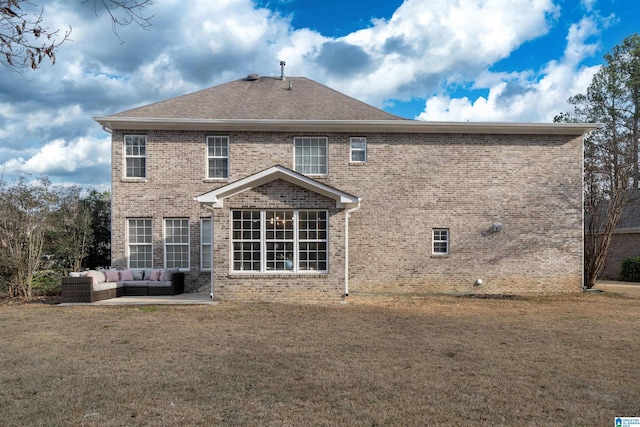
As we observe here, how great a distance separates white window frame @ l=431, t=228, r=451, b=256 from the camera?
15.3 metres

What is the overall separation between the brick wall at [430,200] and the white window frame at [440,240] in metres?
0.15

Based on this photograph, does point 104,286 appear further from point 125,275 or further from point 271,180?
point 271,180

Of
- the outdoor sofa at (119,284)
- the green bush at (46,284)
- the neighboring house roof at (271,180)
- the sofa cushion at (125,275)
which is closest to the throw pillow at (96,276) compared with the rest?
the outdoor sofa at (119,284)

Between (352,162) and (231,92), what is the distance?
5420mm

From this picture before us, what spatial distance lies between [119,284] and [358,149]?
8.75m

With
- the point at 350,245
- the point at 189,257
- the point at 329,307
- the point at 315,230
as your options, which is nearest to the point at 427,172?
the point at 350,245

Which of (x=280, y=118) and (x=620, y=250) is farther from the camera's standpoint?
(x=620, y=250)

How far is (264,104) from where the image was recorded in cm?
1592

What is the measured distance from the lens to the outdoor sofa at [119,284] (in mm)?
12578

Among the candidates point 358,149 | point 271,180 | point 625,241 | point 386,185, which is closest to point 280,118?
point 358,149

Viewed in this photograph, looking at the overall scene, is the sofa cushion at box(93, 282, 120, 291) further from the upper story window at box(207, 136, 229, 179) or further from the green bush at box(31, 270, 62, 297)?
the upper story window at box(207, 136, 229, 179)

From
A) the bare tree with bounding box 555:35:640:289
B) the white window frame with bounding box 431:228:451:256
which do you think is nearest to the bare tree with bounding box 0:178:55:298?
the white window frame with bounding box 431:228:451:256

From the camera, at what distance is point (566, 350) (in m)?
7.34

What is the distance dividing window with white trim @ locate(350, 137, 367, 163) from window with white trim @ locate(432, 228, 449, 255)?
3549mm
